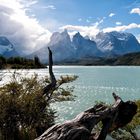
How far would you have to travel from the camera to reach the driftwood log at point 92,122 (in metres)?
12.6

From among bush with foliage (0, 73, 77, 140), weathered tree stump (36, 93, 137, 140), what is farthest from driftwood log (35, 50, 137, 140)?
bush with foliage (0, 73, 77, 140)

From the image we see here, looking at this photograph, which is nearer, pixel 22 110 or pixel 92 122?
pixel 92 122

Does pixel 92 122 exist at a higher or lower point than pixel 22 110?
higher

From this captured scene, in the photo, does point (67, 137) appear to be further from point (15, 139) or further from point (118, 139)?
point (118, 139)

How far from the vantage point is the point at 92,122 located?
13.8 metres

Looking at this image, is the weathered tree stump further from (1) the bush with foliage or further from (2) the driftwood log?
(1) the bush with foliage

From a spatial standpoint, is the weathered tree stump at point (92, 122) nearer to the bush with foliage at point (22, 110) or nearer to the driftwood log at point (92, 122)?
the driftwood log at point (92, 122)

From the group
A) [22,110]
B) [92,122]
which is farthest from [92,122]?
[22,110]

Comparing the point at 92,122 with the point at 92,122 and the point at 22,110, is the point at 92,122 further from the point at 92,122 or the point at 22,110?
the point at 22,110

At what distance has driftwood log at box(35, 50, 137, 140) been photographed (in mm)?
12633

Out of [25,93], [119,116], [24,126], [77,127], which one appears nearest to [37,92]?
[25,93]

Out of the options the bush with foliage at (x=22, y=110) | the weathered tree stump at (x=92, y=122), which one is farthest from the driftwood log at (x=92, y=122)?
the bush with foliage at (x=22, y=110)

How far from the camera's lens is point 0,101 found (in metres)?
23.5

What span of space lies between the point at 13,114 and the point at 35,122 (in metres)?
2.34
